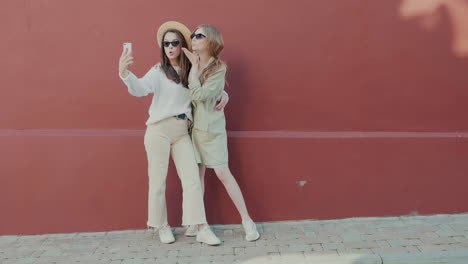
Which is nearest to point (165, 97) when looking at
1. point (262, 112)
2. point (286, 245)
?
point (262, 112)

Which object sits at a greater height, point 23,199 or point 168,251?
point 23,199

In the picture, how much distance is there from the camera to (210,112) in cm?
356

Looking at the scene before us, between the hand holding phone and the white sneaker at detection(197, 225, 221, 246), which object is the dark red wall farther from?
the hand holding phone

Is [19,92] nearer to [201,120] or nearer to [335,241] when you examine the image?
[201,120]

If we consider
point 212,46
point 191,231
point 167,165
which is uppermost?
point 212,46

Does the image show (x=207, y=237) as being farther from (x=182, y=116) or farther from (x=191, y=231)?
(x=182, y=116)

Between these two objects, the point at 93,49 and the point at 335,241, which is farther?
the point at 93,49

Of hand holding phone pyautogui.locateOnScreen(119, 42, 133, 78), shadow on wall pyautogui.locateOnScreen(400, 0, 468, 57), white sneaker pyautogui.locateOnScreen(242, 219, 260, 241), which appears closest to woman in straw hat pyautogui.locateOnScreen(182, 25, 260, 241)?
white sneaker pyautogui.locateOnScreen(242, 219, 260, 241)

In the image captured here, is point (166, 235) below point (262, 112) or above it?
below

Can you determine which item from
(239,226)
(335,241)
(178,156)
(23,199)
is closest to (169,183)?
(178,156)

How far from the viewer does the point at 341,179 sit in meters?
4.02

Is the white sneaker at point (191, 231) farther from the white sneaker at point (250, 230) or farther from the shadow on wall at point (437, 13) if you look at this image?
the shadow on wall at point (437, 13)

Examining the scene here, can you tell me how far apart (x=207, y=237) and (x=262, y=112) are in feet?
4.01

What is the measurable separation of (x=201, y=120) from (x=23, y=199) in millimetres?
1756
